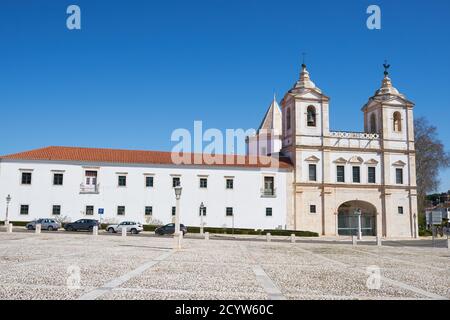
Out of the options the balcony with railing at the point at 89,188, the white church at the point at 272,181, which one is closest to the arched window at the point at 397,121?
the white church at the point at 272,181

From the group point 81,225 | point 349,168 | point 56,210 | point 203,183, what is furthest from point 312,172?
point 56,210

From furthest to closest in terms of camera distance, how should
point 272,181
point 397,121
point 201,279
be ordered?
point 397,121, point 272,181, point 201,279

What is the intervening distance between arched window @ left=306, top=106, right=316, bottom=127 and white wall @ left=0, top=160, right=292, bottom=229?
6.34m

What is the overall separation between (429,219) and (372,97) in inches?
1009

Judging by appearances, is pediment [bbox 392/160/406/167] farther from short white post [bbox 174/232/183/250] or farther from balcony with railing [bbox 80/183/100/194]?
short white post [bbox 174/232/183/250]

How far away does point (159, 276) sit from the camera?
11.8 meters

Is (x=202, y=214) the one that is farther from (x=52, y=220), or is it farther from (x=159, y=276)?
(x=159, y=276)

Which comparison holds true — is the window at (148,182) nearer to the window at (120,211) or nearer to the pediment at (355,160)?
the window at (120,211)

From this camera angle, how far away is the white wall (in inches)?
1708

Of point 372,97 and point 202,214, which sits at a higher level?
point 372,97

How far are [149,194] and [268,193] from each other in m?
12.6

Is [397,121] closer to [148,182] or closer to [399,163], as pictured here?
[399,163]

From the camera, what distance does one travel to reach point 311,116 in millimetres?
49844
